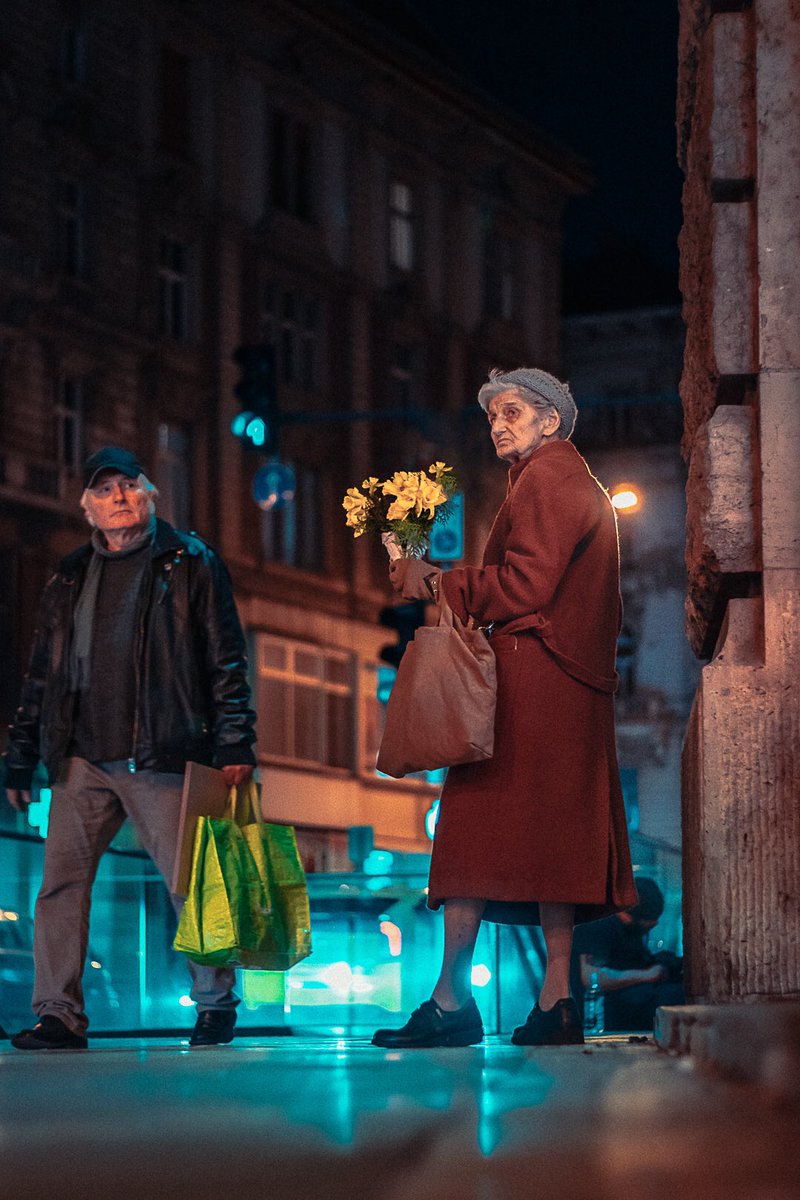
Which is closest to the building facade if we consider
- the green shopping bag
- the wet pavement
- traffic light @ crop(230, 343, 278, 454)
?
traffic light @ crop(230, 343, 278, 454)

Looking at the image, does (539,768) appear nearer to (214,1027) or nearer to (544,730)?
(544,730)

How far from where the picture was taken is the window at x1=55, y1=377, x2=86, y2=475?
35.5m

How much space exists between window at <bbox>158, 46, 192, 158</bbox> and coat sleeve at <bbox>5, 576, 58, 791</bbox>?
101 feet

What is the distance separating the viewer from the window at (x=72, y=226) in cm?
3591

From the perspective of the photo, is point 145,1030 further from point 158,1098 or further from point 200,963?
point 158,1098

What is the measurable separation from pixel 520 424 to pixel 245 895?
2086 mm

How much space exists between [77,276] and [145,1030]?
85.6ft

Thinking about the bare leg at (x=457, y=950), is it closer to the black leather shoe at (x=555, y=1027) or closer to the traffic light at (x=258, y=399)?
the black leather shoe at (x=555, y=1027)

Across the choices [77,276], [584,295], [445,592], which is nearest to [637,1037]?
[445,592]

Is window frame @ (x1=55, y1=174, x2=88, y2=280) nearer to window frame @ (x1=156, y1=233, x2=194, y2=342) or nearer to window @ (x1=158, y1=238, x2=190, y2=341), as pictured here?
window frame @ (x1=156, y1=233, x2=194, y2=342)

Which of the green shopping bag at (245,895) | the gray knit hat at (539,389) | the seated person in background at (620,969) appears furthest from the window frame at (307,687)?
the gray knit hat at (539,389)

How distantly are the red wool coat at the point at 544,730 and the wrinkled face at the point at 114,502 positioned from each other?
1.88 m

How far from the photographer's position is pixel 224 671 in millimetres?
8641

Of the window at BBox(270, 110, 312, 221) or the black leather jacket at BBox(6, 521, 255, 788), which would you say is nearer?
the black leather jacket at BBox(6, 521, 255, 788)
